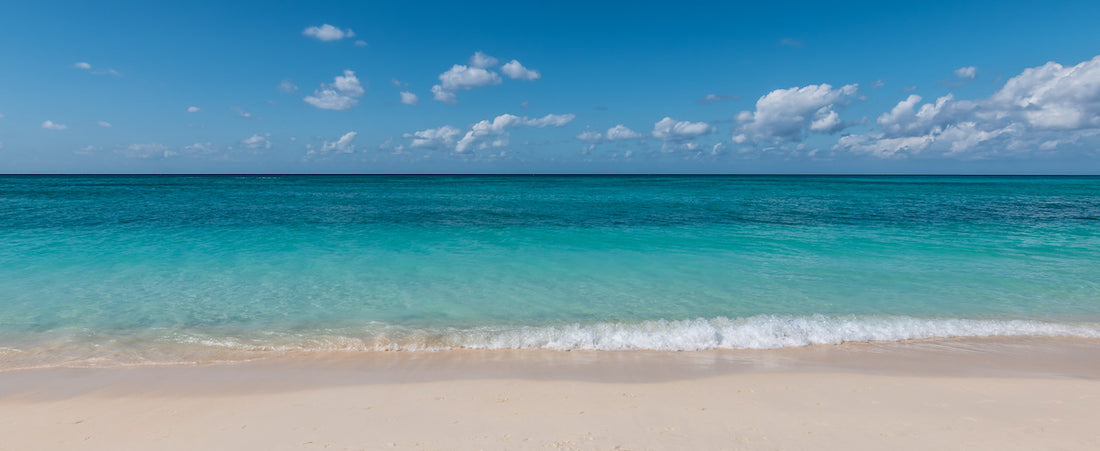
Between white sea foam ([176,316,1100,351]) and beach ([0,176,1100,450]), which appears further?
white sea foam ([176,316,1100,351])

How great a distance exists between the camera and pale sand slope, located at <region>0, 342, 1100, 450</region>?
4.57 meters

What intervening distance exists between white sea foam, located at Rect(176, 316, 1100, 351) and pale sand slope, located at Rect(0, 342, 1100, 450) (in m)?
0.66

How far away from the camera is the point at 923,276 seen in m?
12.1

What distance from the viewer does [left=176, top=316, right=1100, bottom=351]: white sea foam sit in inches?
303

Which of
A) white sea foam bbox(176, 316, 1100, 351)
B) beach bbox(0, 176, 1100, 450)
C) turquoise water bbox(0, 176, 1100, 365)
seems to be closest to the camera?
beach bbox(0, 176, 1100, 450)

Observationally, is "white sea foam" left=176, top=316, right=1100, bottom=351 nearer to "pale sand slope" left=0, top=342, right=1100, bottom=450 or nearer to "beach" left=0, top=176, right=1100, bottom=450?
"beach" left=0, top=176, right=1100, bottom=450

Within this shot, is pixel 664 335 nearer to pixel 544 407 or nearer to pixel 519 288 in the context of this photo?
pixel 544 407

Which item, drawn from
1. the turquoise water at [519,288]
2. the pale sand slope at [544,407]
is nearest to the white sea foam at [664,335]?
the turquoise water at [519,288]

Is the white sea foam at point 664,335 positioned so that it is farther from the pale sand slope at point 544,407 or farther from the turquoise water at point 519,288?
the pale sand slope at point 544,407

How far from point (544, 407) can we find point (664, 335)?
11.2 ft

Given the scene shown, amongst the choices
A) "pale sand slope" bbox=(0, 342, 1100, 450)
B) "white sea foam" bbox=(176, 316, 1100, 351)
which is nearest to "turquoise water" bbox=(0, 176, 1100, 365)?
"white sea foam" bbox=(176, 316, 1100, 351)

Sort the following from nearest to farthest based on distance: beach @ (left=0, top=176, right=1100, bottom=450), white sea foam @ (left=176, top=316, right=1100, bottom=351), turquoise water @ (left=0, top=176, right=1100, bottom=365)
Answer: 1. beach @ (left=0, top=176, right=1100, bottom=450)
2. white sea foam @ (left=176, top=316, right=1100, bottom=351)
3. turquoise water @ (left=0, top=176, right=1100, bottom=365)

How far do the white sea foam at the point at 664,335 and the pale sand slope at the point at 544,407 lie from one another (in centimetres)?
66

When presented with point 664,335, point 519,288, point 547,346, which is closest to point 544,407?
point 547,346
